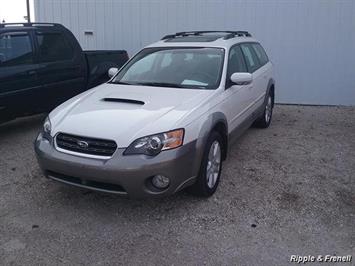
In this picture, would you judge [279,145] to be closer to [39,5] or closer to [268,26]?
[268,26]

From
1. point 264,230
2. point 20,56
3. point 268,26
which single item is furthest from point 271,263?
point 268,26

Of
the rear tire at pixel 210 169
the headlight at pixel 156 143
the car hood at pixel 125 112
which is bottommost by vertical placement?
the rear tire at pixel 210 169

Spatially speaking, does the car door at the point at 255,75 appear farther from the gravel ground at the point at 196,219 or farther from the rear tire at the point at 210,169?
the rear tire at the point at 210,169

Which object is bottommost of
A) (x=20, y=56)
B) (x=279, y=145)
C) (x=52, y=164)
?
(x=279, y=145)

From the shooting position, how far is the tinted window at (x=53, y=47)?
6578 millimetres

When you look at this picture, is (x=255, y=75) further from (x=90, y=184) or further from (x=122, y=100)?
(x=90, y=184)

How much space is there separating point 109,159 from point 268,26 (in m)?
6.48

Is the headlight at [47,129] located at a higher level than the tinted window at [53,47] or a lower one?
lower

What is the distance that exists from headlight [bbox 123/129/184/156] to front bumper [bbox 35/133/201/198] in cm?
4

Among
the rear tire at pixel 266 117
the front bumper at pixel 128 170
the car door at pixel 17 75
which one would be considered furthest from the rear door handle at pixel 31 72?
the rear tire at pixel 266 117

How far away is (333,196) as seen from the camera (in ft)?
14.4

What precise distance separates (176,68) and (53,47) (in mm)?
2770

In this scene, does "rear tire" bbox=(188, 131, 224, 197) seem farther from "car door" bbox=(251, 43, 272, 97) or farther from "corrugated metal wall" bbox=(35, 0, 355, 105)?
"corrugated metal wall" bbox=(35, 0, 355, 105)

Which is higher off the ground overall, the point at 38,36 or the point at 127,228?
the point at 38,36
